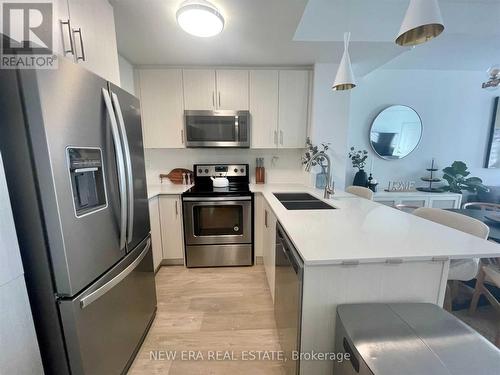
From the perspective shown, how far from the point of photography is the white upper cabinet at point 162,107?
2506 millimetres

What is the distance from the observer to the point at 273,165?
298 centimetres

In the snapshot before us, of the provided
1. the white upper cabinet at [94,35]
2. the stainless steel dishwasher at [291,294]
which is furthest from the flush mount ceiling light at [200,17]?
the stainless steel dishwasher at [291,294]

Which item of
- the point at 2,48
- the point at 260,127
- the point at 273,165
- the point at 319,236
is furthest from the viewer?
the point at 273,165

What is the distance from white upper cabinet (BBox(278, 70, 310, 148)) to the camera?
256cm

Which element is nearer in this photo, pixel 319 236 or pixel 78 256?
pixel 78 256

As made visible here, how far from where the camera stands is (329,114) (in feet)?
8.27

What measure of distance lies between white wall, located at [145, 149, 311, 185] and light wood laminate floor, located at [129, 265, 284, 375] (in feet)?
4.43

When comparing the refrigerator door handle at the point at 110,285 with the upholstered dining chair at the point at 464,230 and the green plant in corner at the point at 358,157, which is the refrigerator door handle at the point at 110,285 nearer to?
the upholstered dining chair at the point at 464,230

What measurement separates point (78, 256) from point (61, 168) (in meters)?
0.38

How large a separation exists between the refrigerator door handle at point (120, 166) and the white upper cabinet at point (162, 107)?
1588mm

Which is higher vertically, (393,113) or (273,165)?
(393,113)

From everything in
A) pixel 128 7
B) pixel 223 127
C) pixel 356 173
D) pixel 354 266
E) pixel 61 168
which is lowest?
pixel 354 266

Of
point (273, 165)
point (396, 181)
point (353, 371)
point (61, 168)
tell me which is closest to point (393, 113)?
point (396, 181)

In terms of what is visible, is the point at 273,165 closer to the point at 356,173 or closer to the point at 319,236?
the point at 356,173
